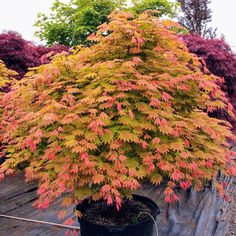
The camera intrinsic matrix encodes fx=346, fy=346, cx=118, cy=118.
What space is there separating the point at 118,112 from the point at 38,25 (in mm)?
12492

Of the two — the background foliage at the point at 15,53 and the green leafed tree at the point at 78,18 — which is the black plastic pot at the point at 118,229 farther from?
the green leafed tree at the point at 78,18

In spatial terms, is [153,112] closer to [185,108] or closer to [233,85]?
[185,108]

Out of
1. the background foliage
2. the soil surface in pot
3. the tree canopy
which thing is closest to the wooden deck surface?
the soil surface in pot

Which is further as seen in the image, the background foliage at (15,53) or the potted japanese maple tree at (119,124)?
the background foliage at (15,53)

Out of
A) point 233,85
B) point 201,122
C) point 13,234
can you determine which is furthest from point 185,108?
point 233,85

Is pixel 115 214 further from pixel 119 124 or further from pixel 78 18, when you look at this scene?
pixel 78 18

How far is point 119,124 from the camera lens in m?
2.13

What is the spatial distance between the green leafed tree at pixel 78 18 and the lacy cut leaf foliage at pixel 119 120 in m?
9.90

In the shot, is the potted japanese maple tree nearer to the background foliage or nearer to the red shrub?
the red shrub

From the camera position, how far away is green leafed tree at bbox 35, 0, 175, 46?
1238 cm

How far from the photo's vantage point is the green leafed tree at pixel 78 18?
12375 millimetres

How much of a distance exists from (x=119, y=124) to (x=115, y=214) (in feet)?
2.59

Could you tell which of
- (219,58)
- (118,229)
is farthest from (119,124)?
(219,58)

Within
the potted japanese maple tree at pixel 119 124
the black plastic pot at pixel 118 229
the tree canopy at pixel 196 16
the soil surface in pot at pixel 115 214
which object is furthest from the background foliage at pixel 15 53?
the tree canopy at pixel 196 16
